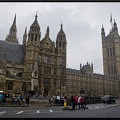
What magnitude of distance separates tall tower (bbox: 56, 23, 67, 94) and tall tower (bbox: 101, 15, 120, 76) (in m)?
65.5

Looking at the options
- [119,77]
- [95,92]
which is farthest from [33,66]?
[119,77]

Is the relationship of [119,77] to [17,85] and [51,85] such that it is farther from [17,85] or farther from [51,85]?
[17,85]

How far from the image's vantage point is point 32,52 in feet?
160

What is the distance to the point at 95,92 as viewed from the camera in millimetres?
90062

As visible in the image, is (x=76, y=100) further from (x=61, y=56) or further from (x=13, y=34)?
(x=13, y=34)

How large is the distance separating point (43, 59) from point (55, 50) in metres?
6.21

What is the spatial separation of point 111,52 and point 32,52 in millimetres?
83384

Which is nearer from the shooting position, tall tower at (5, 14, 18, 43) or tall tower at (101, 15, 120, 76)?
tall tower at (5, 14, 18, 43)

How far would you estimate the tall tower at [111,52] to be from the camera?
11275cm

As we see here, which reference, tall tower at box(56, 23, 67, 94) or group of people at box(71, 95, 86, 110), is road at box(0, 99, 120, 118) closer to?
group of people at box(71, 95, 86, 110)

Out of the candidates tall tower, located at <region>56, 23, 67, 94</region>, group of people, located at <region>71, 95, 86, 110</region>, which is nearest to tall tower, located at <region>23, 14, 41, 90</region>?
tall tower, located at <region>56, 23, 67, 94</region>

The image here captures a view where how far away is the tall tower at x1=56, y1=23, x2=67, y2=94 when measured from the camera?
176 feet

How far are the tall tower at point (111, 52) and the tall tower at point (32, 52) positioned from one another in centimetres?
7529

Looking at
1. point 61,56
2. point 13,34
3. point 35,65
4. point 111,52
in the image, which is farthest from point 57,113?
point 111,52
